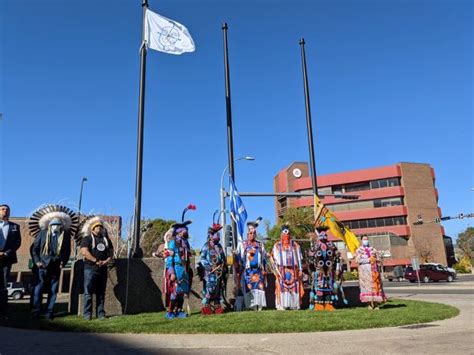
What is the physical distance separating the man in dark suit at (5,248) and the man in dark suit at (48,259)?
399 mm

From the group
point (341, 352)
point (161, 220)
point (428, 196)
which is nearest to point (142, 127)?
point (341, 352)

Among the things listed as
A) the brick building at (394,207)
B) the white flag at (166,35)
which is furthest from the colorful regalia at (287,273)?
the brick building at (394,207)

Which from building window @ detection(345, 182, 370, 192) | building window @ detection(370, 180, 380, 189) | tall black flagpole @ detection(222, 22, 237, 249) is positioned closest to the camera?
tall black flagpole @ detection(222, 22, 237, 249)

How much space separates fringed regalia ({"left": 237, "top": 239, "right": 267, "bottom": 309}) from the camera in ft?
31.8

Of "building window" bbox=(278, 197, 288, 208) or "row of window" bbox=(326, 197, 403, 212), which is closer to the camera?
"row of window" bbox=(326, 197, 403, 212)

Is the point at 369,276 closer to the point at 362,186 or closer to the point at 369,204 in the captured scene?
the point at 369,204

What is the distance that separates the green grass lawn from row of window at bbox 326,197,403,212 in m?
61.6

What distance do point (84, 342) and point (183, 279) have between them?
320cm

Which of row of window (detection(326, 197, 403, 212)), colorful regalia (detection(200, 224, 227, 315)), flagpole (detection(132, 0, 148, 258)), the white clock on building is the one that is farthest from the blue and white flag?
the white clock on building

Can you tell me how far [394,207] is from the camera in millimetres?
66062

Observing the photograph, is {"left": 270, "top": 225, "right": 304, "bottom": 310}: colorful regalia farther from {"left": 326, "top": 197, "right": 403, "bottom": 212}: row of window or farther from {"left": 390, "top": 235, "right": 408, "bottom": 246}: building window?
{"left": 326, "top": 197, "right": 403, "bottom": 212}: row of window

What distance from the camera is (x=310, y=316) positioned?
26.4 feet

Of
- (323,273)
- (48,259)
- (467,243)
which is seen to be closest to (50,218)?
(48,259)

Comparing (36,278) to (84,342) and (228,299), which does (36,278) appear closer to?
(84,342)
